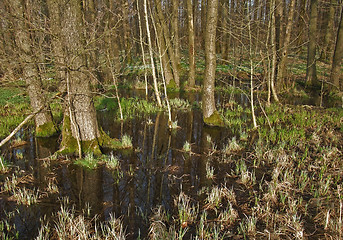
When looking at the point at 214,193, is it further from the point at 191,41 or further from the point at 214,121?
the point at 191,41

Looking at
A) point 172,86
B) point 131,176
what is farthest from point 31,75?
point 172,86

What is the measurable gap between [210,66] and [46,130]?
5618 mm

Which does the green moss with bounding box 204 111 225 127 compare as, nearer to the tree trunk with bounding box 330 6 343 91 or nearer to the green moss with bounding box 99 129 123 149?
the green moss with bounding box 99 129 123 149

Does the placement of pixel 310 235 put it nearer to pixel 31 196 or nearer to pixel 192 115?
pixel 31 196

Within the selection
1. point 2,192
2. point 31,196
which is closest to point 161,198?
point 31,196

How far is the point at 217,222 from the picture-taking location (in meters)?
3.59

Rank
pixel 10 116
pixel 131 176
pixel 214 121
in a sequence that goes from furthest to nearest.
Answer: pixel 10 116 → pixel 214 121 → pixel 131 176

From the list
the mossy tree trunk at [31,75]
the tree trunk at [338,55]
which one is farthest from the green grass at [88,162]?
the tree trunk at [338,55]

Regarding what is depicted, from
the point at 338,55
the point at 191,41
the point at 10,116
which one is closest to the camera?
the point at 10,116

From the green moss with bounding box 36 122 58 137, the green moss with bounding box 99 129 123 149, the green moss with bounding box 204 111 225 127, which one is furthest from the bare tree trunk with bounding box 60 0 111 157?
the green moss with bounding box 204 111 225 127

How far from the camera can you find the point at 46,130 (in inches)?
291

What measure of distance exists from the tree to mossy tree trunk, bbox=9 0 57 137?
495 cm

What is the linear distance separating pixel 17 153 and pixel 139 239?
456cm

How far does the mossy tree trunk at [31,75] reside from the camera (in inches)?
231
